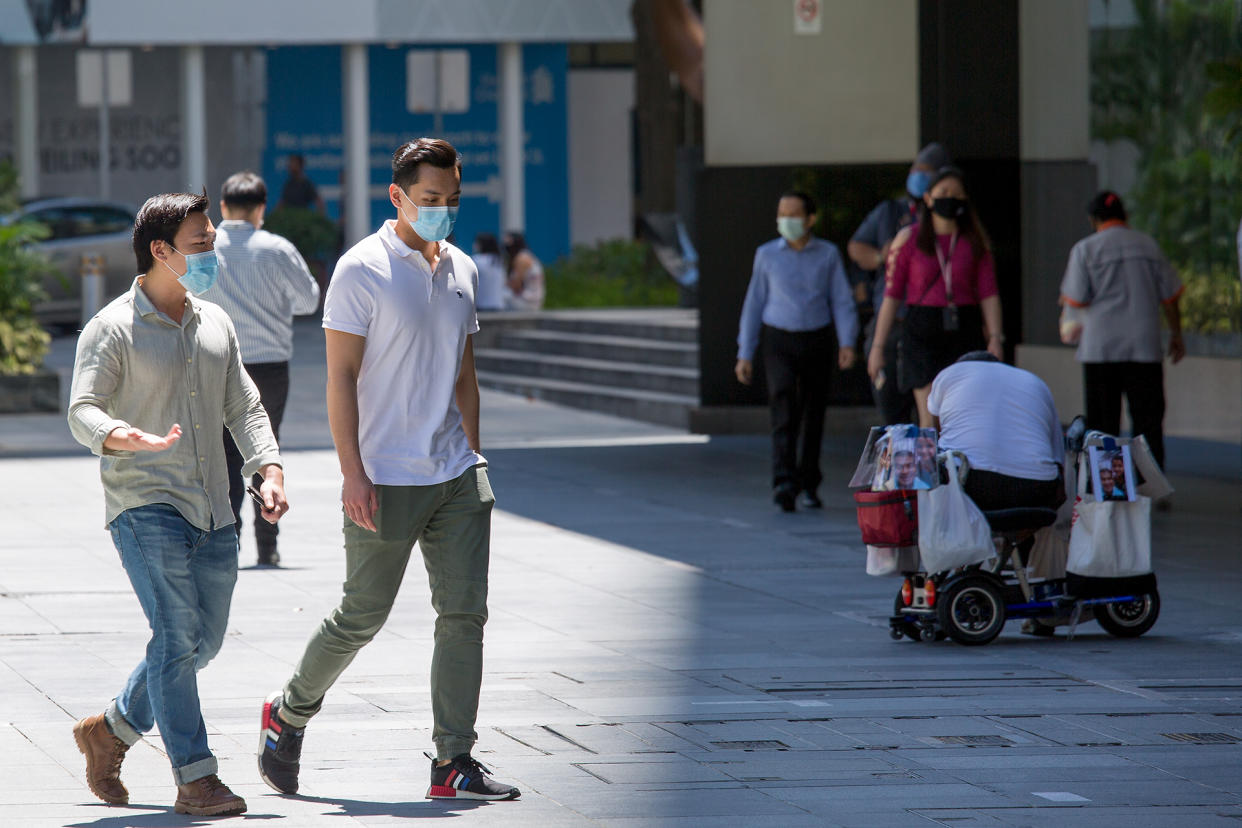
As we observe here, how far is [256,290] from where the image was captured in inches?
385

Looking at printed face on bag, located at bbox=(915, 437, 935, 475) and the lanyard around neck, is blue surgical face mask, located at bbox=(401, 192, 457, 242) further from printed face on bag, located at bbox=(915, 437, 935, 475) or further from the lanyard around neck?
the lanyard around neck

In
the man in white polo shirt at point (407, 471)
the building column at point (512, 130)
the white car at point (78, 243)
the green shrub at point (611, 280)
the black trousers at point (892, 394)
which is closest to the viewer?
the man in white polo shirt at point (407, 471)

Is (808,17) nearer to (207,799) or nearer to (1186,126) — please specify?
(1186,126)

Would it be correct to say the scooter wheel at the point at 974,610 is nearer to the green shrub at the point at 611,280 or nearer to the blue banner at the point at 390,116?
the green shrub at the point at 611,280

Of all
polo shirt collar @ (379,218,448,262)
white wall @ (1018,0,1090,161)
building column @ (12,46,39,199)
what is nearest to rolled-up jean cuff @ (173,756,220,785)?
polo shirt collar @ (379,218,448,262)

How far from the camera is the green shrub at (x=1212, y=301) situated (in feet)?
46.4

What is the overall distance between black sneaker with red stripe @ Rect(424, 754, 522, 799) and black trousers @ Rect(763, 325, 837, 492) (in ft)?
21.6

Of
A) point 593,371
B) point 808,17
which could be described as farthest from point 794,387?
point 593,371

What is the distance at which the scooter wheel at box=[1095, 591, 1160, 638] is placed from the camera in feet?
26.8

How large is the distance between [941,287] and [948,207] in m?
0.44

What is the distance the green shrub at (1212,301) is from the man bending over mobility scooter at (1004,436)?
623cm

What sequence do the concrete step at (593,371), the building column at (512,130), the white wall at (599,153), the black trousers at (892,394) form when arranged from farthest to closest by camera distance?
1. the white wall at (599,153)
2. the building column at (512,130)
3. the concrete step at (593,371)
4. the black trousers at (892,394)

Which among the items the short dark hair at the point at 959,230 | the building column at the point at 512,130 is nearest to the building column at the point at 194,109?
the building column at the point at 512,130

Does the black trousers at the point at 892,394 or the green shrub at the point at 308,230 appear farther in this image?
the green shrub at the point at 308,230
